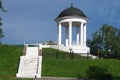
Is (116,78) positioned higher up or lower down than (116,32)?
lower down

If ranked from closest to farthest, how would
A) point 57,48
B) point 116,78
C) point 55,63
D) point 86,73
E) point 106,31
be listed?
point 116,78 < point 86,73 < point 55,63 < point 57,48 < point 106,31

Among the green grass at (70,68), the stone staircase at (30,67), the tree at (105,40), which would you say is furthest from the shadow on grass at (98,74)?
the tree at (105,40)

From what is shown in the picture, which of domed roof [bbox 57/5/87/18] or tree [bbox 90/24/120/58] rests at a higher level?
domed roof [bbox 57/5/87/18]

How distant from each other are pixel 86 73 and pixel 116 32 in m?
37.3

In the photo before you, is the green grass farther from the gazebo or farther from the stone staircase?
the gazebo

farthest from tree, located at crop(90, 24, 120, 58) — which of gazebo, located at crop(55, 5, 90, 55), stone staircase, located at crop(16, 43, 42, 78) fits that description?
stone staircase, located at crop(16, 43, 42, 78)

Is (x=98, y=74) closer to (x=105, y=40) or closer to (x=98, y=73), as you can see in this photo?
(x=98, y=73)

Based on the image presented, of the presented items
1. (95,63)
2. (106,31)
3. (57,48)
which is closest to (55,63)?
(95,63)

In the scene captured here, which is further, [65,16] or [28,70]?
[65,16]

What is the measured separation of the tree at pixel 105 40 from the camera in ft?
234

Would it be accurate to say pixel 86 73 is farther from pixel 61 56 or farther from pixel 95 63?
pixel 61 56

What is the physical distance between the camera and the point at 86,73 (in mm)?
37875

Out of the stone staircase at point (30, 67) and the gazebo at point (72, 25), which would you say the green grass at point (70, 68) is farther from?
the gazebo at point (72, 25)

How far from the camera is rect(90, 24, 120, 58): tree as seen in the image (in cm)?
7131
